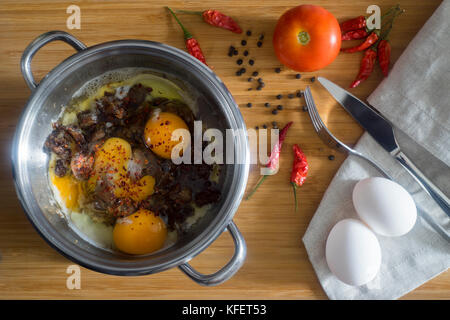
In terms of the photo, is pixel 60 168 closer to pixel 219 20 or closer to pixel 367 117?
pixel 219 20

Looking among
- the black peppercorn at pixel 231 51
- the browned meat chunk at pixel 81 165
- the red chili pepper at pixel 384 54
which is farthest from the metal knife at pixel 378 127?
the browned meat chunk at pixel 81 165

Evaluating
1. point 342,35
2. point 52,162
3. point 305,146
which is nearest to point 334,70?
point 342,35

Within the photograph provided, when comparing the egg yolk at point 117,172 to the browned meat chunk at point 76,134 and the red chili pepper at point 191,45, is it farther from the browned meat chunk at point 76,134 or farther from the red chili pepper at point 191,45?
the red chili pepper at point 191,45

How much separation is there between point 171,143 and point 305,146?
15.2 inches

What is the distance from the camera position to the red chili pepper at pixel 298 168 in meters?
1.02

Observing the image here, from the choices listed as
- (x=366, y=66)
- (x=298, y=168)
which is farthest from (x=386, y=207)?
(x=366, y=66)

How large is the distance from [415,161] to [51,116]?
1024 millimetres

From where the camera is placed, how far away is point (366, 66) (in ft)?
3.35

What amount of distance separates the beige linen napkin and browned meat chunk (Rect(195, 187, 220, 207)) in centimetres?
29

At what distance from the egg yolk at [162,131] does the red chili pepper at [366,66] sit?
51 centimetres

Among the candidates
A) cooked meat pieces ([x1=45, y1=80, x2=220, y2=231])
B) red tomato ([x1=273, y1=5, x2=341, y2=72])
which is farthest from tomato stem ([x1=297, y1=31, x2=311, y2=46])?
cooked meat pieces ([x1=45, y1=80, x2=220, y2=231])

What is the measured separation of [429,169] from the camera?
1019 millimetres

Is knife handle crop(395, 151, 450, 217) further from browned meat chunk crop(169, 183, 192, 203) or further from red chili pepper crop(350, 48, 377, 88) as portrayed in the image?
browned meat chunk crop(169, 183, 192, 203)

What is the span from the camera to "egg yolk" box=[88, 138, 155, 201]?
1018 millimetres
